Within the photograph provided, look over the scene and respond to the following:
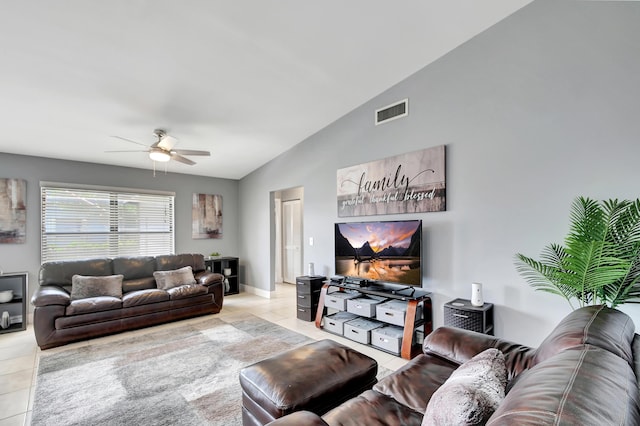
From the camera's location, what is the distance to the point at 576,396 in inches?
28.6

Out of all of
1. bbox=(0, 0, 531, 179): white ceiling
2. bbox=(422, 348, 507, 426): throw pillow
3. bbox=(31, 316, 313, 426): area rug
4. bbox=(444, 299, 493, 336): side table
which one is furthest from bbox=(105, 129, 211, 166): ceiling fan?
bbox=(422, 348, 507, 426): throw pillow

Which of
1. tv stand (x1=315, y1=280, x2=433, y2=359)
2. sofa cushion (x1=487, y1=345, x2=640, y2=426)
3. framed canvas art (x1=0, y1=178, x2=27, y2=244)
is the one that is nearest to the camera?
sofa cushion (x1=487, y1=345, x2=640, y2=426)

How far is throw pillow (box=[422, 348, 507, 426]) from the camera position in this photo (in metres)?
0.97

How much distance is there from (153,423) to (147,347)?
63.7 inches

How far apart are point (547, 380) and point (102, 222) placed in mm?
6209

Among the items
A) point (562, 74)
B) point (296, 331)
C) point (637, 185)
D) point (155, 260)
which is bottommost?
point (296, 331)

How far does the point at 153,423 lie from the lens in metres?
2.17

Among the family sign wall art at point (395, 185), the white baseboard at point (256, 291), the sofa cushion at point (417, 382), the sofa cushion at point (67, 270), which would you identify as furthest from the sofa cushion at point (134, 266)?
the sofa cushion at point (417, 382)

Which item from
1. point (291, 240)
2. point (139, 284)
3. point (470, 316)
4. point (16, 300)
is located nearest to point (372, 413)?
point (470, 316)

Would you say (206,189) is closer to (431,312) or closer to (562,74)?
(431,312)

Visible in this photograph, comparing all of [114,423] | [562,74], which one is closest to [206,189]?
[114,423]

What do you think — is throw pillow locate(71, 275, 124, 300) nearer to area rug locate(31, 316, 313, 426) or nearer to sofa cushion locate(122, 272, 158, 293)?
sofa cushion locate(122, 272, 158, 293)

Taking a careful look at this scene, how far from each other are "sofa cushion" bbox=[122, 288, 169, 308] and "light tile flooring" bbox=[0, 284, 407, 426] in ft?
1.24

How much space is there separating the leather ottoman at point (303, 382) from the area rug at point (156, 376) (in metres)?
0.62
